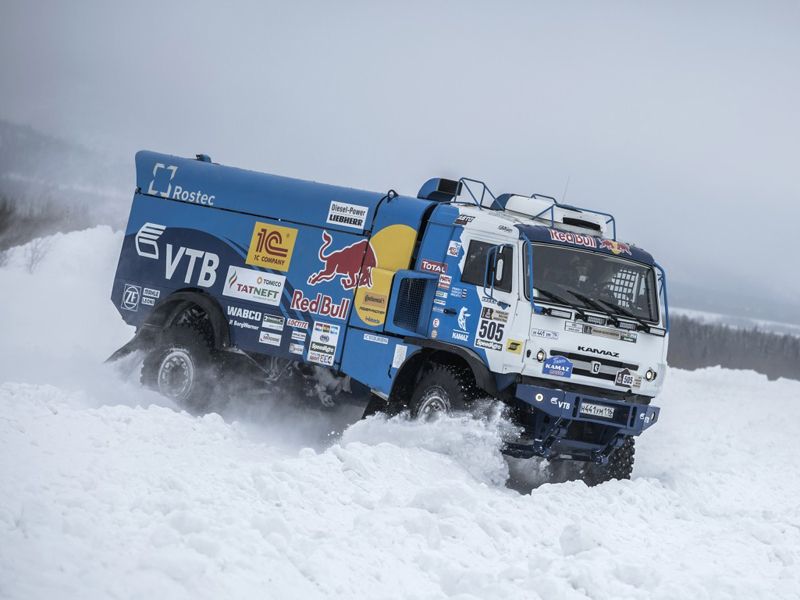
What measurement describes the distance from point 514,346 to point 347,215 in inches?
121

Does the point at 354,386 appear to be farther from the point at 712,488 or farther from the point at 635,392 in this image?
the point at 712,488

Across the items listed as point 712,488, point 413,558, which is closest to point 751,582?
point 413,558

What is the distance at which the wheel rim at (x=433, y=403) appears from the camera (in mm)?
12273

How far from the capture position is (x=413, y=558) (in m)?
7.81

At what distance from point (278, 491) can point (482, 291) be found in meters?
4.56

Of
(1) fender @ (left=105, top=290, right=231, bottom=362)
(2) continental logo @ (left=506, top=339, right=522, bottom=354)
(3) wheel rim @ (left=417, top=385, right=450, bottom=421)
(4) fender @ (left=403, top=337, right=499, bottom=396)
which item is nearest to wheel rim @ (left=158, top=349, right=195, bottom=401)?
(1) fender @ (left=105, top=290, right=231, bottom=362)

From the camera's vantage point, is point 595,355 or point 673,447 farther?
point 673,447

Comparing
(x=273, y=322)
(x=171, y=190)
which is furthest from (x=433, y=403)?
(x=171, y=190)

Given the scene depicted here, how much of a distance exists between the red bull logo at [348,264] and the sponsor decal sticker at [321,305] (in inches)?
7.9

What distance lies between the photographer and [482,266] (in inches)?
488

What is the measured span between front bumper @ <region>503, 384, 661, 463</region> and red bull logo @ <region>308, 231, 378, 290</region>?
2.61 meters

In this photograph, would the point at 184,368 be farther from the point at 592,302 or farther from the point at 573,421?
the point at 592,302

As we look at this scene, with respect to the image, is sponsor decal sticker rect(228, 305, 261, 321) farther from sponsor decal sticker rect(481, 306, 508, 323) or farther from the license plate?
the license plate

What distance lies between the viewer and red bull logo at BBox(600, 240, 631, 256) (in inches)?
497
